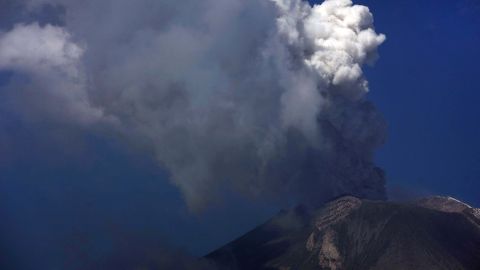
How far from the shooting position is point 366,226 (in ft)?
421

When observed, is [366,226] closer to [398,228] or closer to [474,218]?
[398,228]

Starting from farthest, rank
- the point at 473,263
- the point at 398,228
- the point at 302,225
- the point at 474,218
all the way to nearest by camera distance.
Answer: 1. the point at 302,225
2. the point at 474,218
3. the point at 398,228
4. the point at 473,263

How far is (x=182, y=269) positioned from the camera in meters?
137

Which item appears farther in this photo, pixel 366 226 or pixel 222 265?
pixel 222 265

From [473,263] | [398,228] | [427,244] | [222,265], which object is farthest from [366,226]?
[222,265]

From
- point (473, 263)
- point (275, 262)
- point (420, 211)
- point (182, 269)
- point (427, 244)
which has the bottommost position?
point (473, 263)

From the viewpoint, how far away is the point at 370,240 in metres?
125

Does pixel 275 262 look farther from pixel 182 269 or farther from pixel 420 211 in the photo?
pixel 420 211

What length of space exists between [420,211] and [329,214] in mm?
19371

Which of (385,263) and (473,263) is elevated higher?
(385,263)

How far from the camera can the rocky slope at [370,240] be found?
11294 cm

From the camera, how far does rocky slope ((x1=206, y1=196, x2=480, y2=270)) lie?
113 meters

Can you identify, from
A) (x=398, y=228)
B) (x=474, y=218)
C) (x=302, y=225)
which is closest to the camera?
(x=398, y=228)

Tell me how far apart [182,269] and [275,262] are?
21.3 metres
